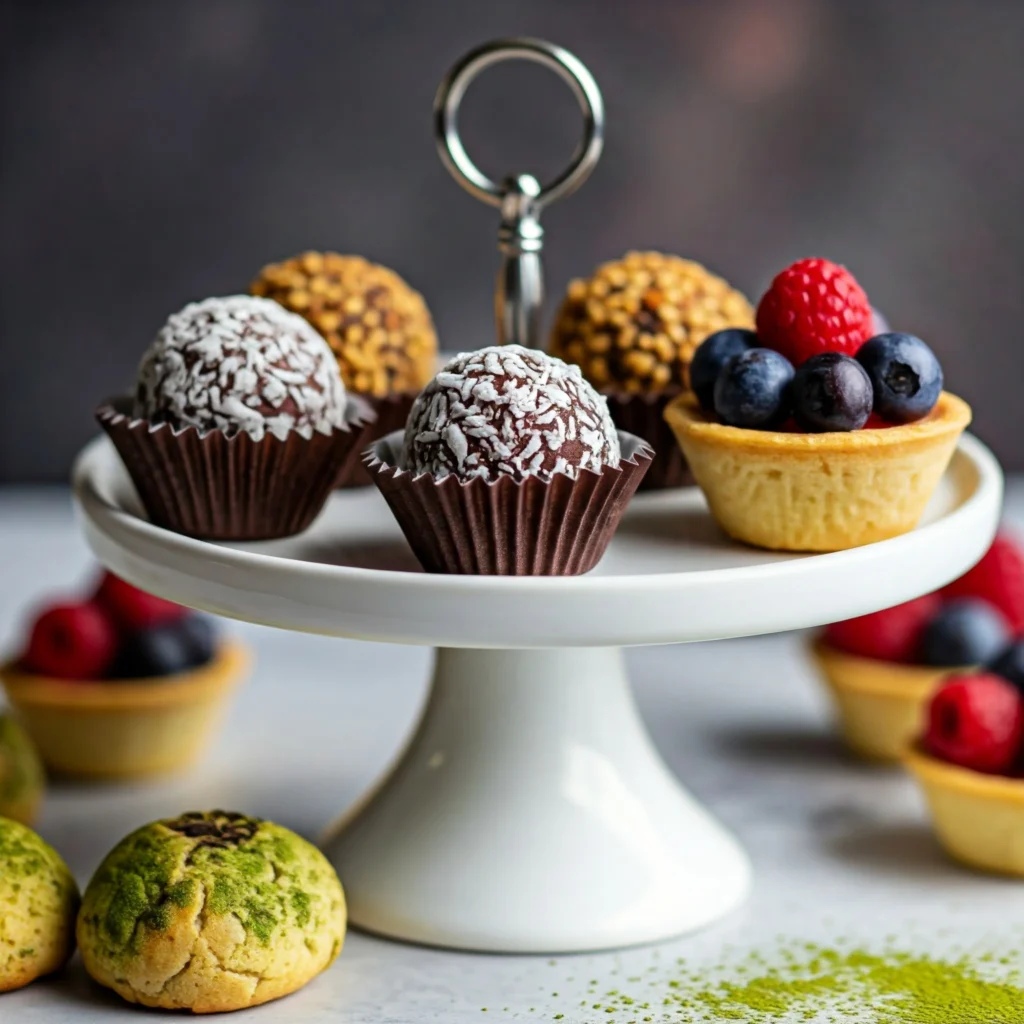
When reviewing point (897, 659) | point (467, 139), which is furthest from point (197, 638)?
point (467, 139)

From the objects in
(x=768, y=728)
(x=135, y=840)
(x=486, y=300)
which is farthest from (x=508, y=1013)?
(x=486, y=300)

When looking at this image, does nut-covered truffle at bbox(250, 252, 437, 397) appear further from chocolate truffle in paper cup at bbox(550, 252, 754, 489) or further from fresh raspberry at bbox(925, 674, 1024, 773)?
fresh raspberry at bbox(925, 674, 1024, 773)

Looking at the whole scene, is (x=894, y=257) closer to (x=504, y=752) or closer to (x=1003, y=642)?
(x=1003, y=642)

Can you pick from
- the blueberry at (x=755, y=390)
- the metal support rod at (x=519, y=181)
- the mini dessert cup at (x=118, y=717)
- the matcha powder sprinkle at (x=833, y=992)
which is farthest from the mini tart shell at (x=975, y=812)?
the mini dessert cup at (x=118, y=717)

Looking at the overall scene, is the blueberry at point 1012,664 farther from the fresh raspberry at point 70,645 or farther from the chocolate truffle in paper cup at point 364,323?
the fresh raspberry at point 70,645

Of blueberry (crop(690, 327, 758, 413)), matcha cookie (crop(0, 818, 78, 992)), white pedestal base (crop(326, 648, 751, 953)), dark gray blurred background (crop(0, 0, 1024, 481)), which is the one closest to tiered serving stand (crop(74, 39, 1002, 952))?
white pedestal base (crop(326, 648, 751, 953))

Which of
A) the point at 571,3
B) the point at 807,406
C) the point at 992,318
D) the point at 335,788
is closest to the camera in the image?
the point at 807,406
